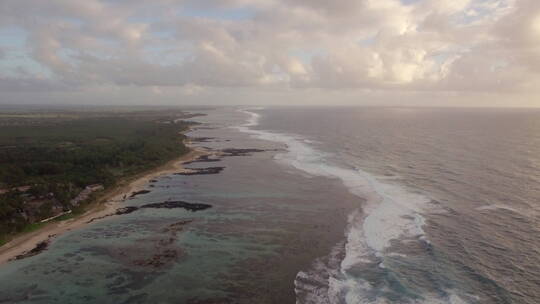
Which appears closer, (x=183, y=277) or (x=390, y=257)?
(x=183, y=277)

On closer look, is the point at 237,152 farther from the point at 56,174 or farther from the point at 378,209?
the point at 378,209

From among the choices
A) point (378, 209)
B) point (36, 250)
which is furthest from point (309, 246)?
point (36, 250)

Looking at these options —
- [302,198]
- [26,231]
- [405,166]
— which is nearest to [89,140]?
[26,231]

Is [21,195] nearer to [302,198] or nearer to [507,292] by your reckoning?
[302,198]

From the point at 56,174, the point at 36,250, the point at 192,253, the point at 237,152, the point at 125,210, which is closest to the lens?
the point at 192,253

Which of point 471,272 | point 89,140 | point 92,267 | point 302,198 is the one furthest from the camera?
point 89,140

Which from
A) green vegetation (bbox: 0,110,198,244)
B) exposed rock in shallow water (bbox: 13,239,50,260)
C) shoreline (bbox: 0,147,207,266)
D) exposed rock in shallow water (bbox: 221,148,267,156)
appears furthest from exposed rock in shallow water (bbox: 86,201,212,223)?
exposed rock in shallow water (bbox: 221,148,267,156)
